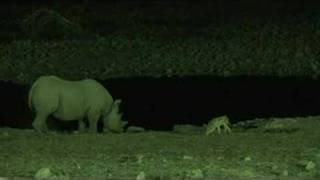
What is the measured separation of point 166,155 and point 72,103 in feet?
17.8

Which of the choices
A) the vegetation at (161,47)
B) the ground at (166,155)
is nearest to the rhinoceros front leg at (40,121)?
the ground at (166,155)

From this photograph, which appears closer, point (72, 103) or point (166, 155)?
point (166, 155)

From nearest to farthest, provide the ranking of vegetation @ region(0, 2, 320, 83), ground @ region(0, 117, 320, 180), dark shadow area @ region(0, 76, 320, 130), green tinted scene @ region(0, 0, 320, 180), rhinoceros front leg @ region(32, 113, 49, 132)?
ground @ region(0, 117, 320, 180) → green tinted scene @ region(0, 0, 320, 180) → rhinoceros front leg @ region(32, 113, 49, 132) → dark shadow area @ region(0, 76, 320, 130) → vegetation @ region(0, 2, 320, 83)

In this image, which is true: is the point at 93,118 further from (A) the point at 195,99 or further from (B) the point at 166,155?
(A) the point at 195,99

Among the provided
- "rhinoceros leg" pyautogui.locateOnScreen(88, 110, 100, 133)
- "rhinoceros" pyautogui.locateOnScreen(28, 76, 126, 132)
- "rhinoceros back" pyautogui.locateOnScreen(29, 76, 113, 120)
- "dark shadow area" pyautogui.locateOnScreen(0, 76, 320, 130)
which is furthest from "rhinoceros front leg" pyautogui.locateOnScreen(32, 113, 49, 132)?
"dark shadow area" pyautogui.locateOnScreen(0, 76, 320, 130)

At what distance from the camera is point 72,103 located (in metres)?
14.7

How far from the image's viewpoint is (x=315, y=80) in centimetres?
2467

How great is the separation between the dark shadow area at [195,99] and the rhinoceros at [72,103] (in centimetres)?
148

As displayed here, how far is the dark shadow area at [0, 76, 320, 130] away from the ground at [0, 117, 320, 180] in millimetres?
5380

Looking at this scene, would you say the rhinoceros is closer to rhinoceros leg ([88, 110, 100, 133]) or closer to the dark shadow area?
rhinoceros leg ([88, 110, 100, 133])

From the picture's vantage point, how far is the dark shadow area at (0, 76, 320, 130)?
19.3m

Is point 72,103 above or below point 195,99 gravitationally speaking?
below

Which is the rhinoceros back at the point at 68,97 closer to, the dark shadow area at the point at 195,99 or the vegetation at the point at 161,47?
the dark shadow area at the point at 195,99

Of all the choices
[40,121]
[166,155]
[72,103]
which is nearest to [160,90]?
[72,103]
